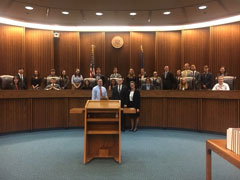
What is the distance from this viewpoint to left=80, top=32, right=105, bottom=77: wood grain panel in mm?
10555

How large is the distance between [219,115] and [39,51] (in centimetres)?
776

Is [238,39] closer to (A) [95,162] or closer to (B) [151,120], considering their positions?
(B) [151,120]

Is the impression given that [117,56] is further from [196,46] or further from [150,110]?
[150,110]

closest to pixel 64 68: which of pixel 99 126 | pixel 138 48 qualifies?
pixel 138 48

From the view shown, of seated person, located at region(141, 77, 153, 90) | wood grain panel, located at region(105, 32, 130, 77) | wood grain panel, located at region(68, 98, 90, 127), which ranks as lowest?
wood grain panel, located at region(68, 98, 90, 127)

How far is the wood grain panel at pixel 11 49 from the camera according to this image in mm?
9141

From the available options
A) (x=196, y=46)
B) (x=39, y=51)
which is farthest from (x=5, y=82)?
(x=196, y=46)

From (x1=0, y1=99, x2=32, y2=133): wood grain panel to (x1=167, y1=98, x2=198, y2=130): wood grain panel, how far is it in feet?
14.1

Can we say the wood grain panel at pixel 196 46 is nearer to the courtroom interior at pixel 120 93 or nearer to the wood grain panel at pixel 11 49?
the courtroom interior at pixel 120 93

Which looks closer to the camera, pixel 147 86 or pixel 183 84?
pixel 183 84

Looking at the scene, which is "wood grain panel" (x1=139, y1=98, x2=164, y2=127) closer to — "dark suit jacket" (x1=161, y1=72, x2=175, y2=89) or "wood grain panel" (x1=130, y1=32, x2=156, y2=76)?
"dark suit jacket" (x1=161, y1=72, x2=175, y2=89)

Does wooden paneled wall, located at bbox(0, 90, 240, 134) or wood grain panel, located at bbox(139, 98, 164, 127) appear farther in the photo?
wood grain panel, located at bbox(139, 98, 164, 127)

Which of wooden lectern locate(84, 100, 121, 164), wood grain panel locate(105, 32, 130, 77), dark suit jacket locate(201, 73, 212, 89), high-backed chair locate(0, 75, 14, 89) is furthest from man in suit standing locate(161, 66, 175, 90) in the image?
high-backed chair locate(0, 75, 14, 89)

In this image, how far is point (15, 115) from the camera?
6.48 m
